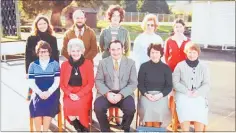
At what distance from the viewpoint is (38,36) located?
3.39 meters

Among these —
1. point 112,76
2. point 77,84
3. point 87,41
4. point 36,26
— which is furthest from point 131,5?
point 77,84

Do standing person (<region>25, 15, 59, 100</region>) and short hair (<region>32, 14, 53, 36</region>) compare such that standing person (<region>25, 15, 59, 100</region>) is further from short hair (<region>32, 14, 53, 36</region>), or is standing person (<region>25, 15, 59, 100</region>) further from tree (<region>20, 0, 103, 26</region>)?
tree (<region>20, 0, 103, 26</region>)

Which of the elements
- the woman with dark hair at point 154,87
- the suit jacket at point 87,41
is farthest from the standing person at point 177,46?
the suit jacket at point 87,41

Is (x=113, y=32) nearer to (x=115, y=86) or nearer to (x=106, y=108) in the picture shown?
(x=115, y=86)

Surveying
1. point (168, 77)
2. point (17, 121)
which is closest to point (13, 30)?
point (17, 121)

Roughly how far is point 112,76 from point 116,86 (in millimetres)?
116

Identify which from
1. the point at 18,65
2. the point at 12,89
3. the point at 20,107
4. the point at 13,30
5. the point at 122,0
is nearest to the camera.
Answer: the point at 20,107

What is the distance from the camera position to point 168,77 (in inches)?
123

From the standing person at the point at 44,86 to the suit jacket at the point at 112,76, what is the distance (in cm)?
45

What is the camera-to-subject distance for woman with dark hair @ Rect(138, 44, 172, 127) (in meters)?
3.07

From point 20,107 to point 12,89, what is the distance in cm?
105

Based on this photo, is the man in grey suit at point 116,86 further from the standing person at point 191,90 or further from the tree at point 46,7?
the tree at point 46,7

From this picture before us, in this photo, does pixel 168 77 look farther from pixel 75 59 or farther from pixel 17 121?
pixel 17 121

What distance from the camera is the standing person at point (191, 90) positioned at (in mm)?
3057
